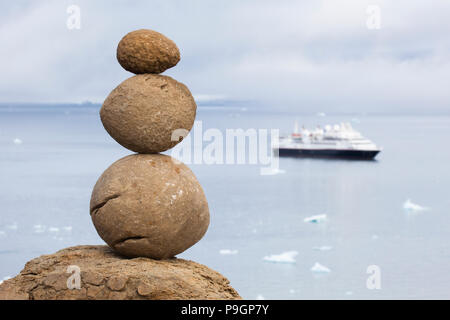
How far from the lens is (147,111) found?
924 cm

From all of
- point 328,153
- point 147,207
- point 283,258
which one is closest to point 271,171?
point 328,153

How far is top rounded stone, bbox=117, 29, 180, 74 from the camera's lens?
938 centimetres

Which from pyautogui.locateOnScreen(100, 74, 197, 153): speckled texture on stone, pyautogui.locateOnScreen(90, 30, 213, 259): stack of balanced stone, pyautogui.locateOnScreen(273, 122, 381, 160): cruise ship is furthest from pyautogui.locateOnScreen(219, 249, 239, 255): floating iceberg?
pyautogui.locateOnScreen(100, 74, 197, 153): speckled texture on stone

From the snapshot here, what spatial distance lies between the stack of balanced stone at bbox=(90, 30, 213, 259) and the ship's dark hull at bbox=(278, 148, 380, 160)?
33.8 metres

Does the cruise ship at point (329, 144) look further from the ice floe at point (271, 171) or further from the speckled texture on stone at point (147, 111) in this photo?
the speckled texture on stone at point (147, 111)

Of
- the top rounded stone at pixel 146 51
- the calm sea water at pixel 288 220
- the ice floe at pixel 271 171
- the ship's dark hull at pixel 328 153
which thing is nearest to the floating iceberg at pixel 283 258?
the calm sea water at pixel 288 220

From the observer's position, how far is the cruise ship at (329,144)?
4181 centimetres

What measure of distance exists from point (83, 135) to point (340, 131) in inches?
1792

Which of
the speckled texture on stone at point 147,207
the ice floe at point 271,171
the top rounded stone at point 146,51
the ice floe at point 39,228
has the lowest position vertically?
the ice floe at point 39,228

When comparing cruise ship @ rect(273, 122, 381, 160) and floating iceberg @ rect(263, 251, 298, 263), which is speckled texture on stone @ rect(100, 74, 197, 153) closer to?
floating iceberg @ rect(263, 251, 298, 263)

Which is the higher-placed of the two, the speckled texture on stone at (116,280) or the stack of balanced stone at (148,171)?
the stack of balanced stone at (148,171)

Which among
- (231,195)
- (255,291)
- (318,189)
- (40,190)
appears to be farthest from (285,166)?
(255,291)

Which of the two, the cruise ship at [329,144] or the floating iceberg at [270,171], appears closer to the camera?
the cruise ship at [329,144]

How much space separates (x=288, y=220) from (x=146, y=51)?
25.9m
